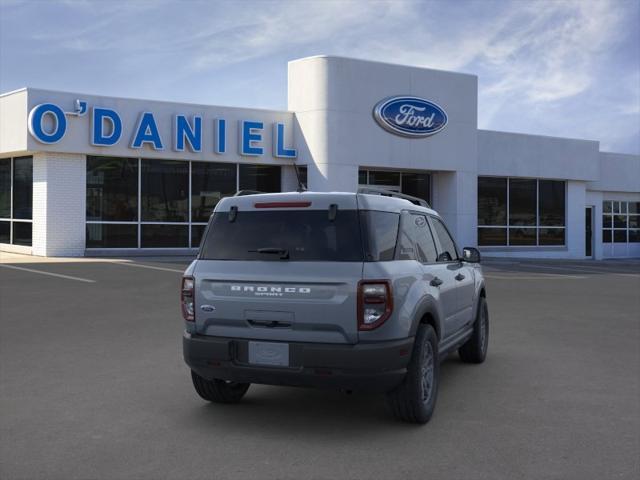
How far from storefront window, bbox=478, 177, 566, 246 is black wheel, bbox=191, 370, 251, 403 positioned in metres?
24.6

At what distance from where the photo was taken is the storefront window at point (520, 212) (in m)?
29.9

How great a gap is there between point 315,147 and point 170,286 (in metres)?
11.3

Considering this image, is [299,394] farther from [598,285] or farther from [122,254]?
[122,254]

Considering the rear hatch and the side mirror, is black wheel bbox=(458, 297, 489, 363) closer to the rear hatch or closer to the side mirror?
the side mirror

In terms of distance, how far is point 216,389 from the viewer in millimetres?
5945

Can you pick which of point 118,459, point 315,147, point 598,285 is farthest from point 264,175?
point 118,459

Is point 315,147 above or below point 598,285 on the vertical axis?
above

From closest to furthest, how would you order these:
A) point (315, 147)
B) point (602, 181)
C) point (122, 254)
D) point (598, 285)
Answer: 1. point (598, 285)
2. point (122, 254)
3. point (315, 147)
4. point (602, 181)

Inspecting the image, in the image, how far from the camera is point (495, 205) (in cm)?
3023

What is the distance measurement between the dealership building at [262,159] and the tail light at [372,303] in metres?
19.0

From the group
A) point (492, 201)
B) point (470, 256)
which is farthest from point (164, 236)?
point (470, 256)

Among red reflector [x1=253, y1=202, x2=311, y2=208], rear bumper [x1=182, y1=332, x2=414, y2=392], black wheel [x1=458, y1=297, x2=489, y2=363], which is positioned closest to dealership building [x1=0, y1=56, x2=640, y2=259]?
black wheel [x1=458, y1=297, x2=489, y2=363]

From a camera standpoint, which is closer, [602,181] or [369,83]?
[369,83]

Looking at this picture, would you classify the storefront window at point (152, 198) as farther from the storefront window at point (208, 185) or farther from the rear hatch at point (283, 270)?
the rear hatch at point (283, 270)
